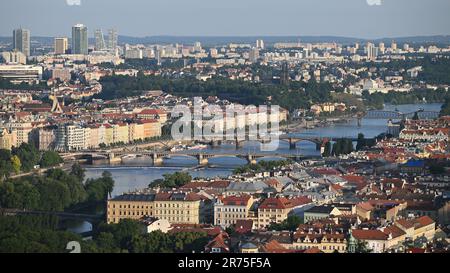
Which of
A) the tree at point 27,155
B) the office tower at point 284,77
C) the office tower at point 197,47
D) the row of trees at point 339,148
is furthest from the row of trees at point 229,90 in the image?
the office tower at point 197,47

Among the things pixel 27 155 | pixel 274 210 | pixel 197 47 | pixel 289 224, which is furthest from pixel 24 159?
pixel 197 47

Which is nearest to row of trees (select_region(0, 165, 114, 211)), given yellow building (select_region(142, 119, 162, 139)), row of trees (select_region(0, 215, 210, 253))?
row of trees (select_region(0, 215, 210, 253))

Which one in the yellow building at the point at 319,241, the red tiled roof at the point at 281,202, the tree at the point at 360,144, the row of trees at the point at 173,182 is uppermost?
the yellow building at the point at 319,241

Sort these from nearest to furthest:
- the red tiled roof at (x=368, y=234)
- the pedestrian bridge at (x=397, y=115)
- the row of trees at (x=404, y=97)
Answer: the red tiled roof at (x=368, y=234) < the pedestrian bridge at (x=397, y=115) < the row of trees at (x=404, y=97)

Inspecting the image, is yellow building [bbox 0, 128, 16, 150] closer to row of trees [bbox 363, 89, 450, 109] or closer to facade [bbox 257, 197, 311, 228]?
facade [bbox 257, 197, 311, 228]

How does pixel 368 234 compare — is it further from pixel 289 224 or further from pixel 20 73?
pixel 20 73

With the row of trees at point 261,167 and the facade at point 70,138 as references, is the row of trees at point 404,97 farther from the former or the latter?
the row of trees at point 261,167
